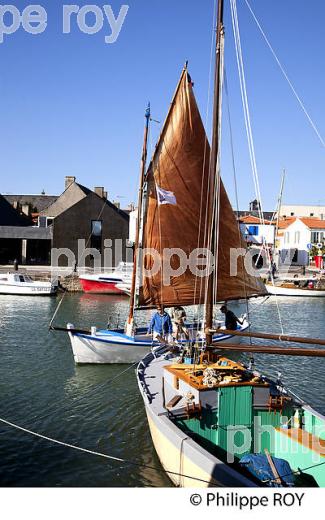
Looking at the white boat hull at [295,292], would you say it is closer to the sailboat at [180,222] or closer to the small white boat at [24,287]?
the small white boat at [24,287]

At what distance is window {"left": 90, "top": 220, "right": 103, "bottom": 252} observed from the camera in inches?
2402

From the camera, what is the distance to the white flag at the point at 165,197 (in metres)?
20.5

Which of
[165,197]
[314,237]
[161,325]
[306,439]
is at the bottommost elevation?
[306,439]

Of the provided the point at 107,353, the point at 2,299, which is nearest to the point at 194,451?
the point at 107,353

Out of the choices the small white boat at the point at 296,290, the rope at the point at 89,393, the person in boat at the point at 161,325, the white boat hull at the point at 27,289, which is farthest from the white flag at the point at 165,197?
the small white boat at the point at 296,290

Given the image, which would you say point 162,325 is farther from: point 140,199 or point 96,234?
point 96,234

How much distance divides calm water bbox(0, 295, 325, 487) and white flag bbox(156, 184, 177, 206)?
24.5 feet

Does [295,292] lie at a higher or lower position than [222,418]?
higher

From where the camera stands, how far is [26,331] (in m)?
29.4

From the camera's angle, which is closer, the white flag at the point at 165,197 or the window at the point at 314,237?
the white flag at the point at 165,197

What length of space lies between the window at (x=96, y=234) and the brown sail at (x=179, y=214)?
40.3 metres

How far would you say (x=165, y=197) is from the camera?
20.5 meters

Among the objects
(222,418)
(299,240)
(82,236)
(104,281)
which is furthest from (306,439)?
(299,240)

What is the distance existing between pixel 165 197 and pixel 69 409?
9.18 metres
